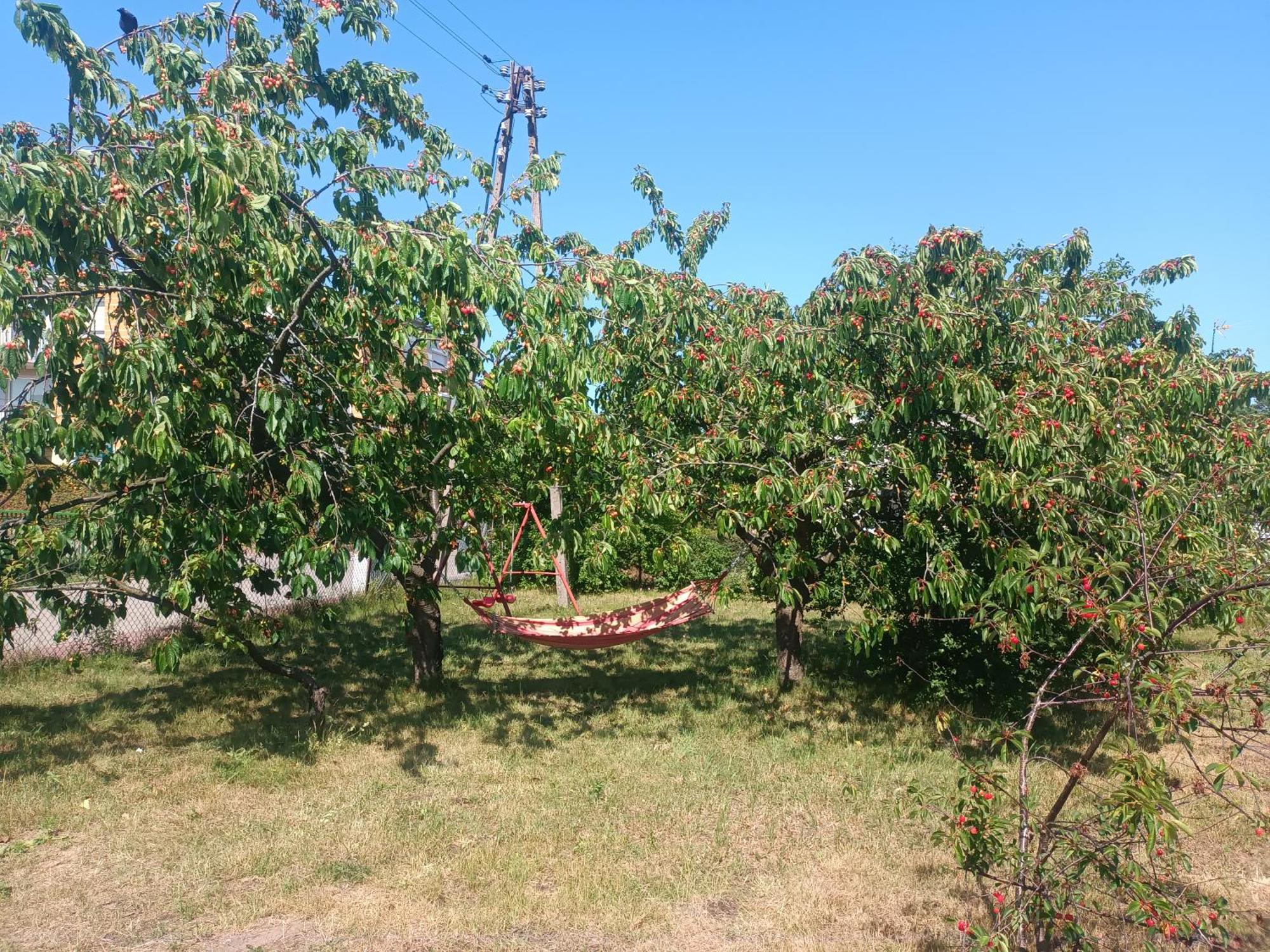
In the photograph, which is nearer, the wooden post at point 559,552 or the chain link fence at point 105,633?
the wooden post at point 559,552

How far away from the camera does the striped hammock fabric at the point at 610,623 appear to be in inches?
256

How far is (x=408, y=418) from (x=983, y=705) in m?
5.06

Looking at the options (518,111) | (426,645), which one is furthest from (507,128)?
(426,645)

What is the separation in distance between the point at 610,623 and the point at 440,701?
183 centimetres

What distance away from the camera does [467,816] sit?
199 inches

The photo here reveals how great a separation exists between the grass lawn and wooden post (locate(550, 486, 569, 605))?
1308 mm

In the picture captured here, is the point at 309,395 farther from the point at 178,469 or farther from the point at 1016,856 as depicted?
the point at 1016,856

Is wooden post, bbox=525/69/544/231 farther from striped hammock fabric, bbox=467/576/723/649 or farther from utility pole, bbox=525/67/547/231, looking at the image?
striped hammock fabric, bbox=467/576/723/649

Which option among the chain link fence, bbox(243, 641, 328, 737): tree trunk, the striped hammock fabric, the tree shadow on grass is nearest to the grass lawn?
the tree shadow on grass

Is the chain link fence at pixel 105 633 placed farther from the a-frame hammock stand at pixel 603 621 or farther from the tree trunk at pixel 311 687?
the a-frame hammock stand at pixel 603 621

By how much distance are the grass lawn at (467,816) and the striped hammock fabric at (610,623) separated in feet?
2.44

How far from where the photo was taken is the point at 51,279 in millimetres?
4906

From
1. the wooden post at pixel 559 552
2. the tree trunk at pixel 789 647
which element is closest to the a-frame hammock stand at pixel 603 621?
the wooden post at pixel 559 552

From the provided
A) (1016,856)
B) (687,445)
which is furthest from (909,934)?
(687,445)
